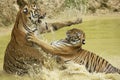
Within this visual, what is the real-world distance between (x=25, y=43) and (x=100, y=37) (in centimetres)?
297

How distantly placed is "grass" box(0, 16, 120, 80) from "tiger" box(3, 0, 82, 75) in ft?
0.61

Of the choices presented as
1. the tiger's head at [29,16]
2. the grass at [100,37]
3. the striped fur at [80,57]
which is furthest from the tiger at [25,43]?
the striped fur at [80,57]

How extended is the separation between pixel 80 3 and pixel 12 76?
628 centimetres

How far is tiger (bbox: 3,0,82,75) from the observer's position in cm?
586

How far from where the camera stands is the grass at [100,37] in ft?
22.7

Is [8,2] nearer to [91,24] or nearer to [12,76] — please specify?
[91,24]

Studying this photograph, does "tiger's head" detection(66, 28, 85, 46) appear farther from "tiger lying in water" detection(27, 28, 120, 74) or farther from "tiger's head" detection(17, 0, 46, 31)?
Result: "tiger's head" detection(17, 0, 46, 31)

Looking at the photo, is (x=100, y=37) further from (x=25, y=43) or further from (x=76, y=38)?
(x=25, y=43)

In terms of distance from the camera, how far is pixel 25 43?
585cm

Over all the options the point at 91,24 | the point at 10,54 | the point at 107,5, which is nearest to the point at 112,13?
the point at 107,5

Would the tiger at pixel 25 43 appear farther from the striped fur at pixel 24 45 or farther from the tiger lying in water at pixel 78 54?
the tiger lying in water at pixel 78 54

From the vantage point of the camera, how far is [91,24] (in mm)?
10055

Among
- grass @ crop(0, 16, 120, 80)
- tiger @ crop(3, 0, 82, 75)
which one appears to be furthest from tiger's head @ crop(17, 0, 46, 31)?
grass @ crop(0, 16, 120, 80)

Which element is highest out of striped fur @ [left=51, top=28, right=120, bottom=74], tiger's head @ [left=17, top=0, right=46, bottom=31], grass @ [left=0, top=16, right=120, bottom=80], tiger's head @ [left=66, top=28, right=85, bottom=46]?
tiger's head @ [left=17, top=0, right=46, bottom=31]
